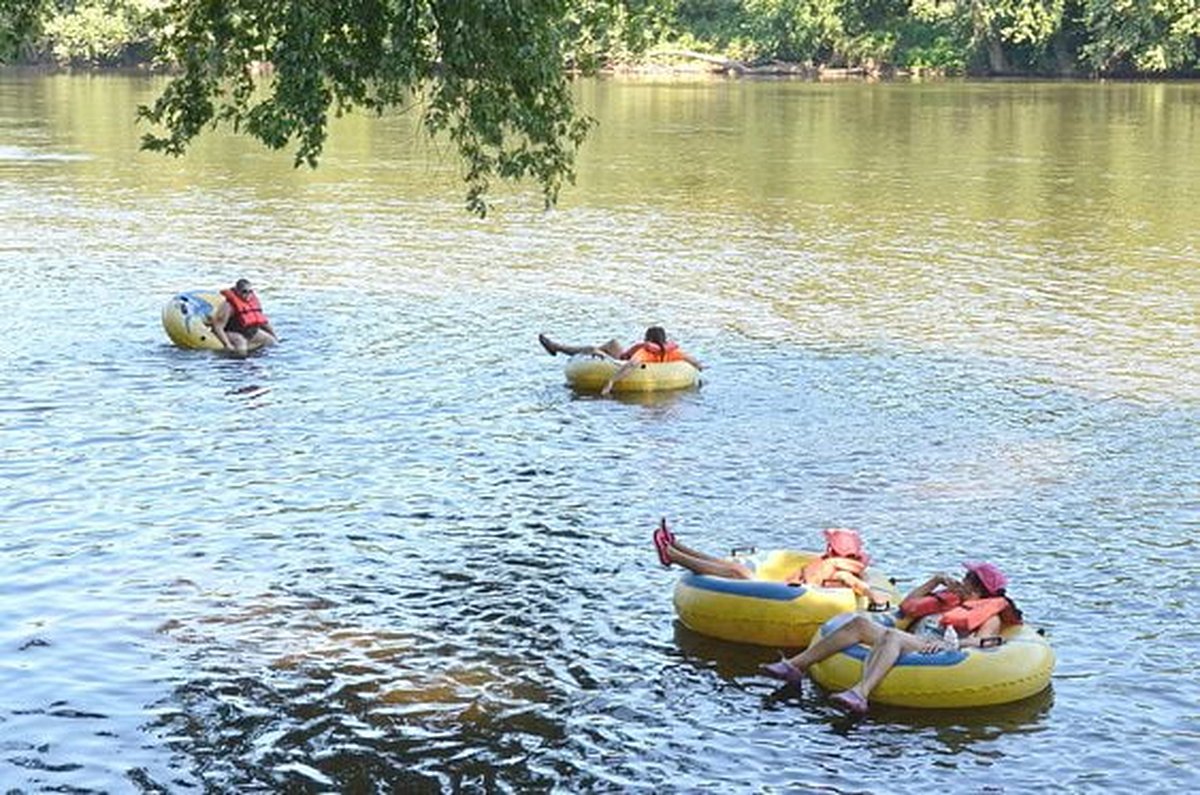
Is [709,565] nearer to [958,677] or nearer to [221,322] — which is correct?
[958,677]

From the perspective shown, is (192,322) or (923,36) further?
(923,36)

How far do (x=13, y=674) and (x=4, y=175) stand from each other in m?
34.9

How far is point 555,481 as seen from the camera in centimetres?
1961

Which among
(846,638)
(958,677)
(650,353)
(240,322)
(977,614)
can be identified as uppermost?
(240,322)

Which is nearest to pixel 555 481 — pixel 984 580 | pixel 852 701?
pixel 984 580

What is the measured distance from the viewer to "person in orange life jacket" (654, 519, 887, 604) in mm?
15000

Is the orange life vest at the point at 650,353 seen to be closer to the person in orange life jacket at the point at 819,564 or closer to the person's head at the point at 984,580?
the person in orange life jacket at the point at 819,564

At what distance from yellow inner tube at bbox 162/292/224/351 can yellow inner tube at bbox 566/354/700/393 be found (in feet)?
16.6

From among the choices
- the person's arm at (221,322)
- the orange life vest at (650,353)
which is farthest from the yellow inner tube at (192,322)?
the orange life vest at (650,353)

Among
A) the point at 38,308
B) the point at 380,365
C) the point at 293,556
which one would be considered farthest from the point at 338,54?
the point at 38,308

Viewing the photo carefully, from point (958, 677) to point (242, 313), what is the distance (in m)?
14.4

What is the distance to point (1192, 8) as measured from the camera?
3310 inches

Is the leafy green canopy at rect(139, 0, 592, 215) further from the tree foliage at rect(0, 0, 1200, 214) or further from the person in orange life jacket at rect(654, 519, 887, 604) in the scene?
the person in orange life jacket at rect(654, 519, 887, 604)

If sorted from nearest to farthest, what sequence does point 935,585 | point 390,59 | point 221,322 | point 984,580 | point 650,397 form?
point 390,59 < point 984,580 < point 935,585 < point 650,397 < point 221,322
